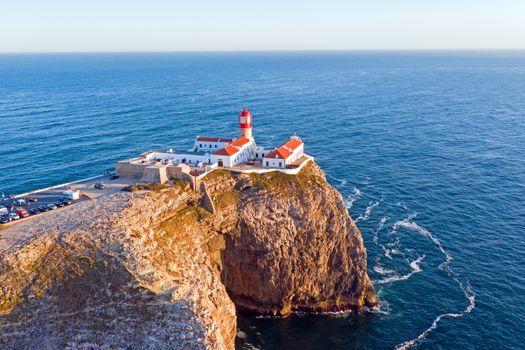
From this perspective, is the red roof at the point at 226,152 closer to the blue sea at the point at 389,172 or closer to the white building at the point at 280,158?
the white building at the point at 280,158

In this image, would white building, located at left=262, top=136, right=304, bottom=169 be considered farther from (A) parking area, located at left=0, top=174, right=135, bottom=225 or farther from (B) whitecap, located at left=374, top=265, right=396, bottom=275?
(B) whitecap, located at left=374, top=265, right=396, bottom=275

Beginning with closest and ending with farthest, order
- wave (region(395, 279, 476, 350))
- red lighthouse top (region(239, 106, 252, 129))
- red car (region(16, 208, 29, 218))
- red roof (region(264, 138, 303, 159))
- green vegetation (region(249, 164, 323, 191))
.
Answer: red car (region(16, 208, 29, 218))
wave (region(395, 279, 476, 350))
green vegetation (region(249, 164, 323, 191))
red roof (region(264, 138, 303, 159))
red lighthouse top (region(239, 106, 252, 129))

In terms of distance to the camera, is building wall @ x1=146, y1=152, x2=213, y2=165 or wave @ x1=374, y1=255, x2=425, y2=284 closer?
wave @ x1=374, y1=255, x2=425, y2=284

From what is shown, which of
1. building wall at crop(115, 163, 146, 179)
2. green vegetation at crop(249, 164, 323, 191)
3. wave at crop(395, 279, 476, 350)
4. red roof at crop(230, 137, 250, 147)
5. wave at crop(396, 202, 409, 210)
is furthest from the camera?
wave at crop(396, 202, 409, 210)

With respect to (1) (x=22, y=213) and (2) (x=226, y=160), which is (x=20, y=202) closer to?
(1) (x=22, y=213)

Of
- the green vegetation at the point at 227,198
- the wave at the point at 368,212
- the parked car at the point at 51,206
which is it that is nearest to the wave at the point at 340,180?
the wave at the point at 368,212

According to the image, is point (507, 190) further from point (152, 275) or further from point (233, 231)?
point (152, 275)

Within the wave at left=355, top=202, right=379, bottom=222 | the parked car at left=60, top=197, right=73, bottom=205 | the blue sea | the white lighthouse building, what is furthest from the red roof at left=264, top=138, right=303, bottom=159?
the parked car at left=60, top=197, right=73, bottom=205

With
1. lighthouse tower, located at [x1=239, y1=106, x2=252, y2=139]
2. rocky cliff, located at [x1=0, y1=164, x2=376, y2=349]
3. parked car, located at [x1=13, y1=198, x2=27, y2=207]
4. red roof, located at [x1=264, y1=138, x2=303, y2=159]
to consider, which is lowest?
rocky cliff, located at [x1=0, y1=164, x2=376, y2=349]
